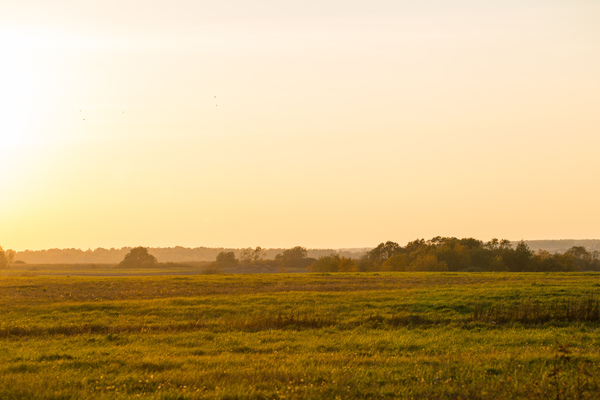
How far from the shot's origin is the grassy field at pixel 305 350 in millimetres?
11812

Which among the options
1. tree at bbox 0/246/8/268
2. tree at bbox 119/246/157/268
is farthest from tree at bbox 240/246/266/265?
tree at bbox 0/246/8/268

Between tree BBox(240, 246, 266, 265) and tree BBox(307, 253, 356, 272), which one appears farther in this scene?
tree BBox(240, 246, 266, 265)

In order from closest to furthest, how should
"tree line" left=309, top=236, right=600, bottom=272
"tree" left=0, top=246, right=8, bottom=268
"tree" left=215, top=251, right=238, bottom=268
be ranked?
1. "tree line" left=309, top=236, right=600, bottom=272
2. "tree" left=0, top=246, right=8, bottom=268
3. "tree" left=215, top=251, right=238, bottom=268

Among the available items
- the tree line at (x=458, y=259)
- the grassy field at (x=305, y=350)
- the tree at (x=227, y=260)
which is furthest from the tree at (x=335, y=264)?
the grassy field at (x=305, y=350)

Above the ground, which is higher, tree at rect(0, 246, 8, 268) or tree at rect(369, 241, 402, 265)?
tree at rect(369, 241, 402, 265)

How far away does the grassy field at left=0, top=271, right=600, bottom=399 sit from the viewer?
38.8ft

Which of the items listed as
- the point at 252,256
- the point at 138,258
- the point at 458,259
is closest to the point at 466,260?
A: the point at 458,259

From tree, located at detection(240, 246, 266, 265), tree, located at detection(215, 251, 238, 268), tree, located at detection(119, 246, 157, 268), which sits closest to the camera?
tree, located at detection(215, 251, 238, 268)

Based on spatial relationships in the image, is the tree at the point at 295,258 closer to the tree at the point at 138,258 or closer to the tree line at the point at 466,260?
the tree at the point at 138,258

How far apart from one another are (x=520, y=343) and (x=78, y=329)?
18966mm

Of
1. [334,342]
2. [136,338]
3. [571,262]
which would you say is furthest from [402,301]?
[571,262]

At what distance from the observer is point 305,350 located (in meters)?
16.9

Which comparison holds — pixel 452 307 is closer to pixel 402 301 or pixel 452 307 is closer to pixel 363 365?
pixel 402 301

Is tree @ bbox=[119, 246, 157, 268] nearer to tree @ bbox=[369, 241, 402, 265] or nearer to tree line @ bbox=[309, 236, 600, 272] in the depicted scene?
tree line @ bbox=[309, 236, 600, 272]
